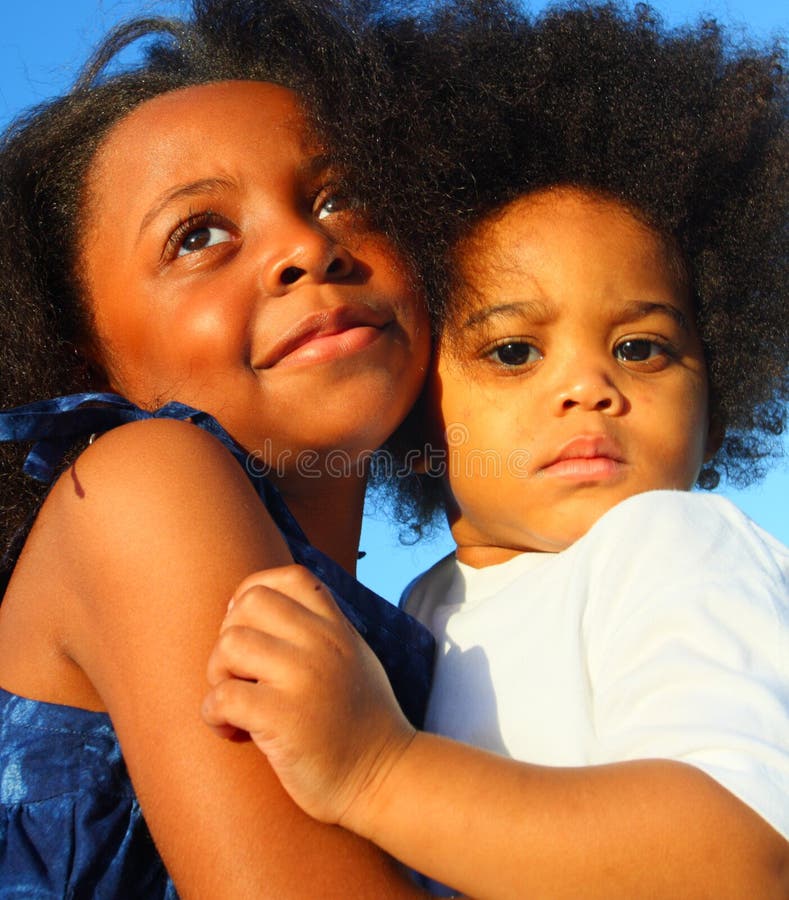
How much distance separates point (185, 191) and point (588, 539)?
1.23 meters

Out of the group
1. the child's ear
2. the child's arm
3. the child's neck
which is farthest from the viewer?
the child's ear

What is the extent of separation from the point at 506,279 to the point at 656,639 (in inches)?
44.4

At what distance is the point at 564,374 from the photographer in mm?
2553

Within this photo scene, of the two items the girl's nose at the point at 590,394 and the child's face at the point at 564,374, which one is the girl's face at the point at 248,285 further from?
the girl's nose at the point at 590,394

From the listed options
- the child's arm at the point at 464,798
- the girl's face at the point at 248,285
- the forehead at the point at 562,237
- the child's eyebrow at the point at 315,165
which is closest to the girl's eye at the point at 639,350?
the forehead at the point at 562,237

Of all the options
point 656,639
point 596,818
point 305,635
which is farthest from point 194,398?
point 596,818

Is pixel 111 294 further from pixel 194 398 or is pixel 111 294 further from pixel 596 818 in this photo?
pixel 596 818

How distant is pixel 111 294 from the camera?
2672mm

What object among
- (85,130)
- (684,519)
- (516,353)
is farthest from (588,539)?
(85,130)

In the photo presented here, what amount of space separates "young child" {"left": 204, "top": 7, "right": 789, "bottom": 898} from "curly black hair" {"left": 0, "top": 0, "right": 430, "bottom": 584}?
0.31m

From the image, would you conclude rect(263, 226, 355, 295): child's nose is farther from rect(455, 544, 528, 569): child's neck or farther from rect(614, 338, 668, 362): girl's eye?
rect(455, 544, 528, 569): child's neck

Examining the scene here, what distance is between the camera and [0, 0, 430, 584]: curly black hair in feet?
9.14

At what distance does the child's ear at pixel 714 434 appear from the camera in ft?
10.1

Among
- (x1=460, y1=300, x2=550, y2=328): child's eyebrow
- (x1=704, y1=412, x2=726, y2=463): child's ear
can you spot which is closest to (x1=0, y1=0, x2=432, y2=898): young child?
(x1=460, y1=300, x2=550, y2=328): child's eyebrow
